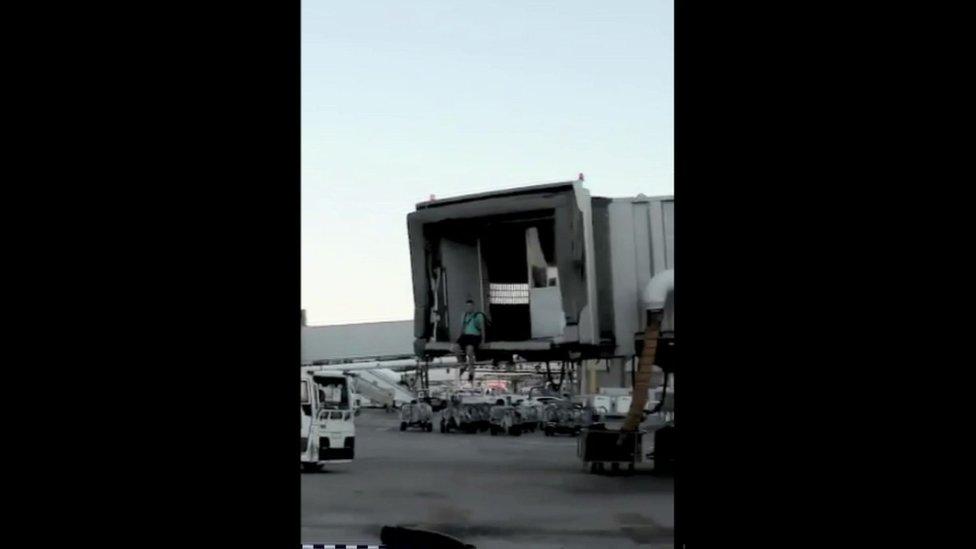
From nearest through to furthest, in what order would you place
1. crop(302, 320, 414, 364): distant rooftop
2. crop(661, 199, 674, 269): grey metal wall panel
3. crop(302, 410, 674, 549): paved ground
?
crop(302, 410, 674, 549): paved ground, crop(661, 199, 674, 269): grey metal wall panel, crop(302, 320, 414, 364): distant rooftop

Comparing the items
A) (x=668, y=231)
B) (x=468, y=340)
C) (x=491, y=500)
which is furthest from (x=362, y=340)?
(x=491, y=500)

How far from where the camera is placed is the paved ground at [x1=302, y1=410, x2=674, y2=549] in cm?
1166

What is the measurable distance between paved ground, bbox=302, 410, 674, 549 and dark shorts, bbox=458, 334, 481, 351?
2134 millimetres

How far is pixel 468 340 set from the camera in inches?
728

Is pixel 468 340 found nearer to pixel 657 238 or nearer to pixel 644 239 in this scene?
pixel 644 239

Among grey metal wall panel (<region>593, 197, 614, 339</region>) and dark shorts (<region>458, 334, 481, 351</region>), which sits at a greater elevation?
grey metal wall panel (<region>593, 197, 614, 339</region>)

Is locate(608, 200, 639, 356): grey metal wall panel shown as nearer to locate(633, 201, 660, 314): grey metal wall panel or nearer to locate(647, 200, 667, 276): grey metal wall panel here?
locate(633, 201, 660, 314): grey metal wall panel

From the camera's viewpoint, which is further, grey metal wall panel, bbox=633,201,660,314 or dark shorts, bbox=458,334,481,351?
dark shorts, bbox=458,334,481,351

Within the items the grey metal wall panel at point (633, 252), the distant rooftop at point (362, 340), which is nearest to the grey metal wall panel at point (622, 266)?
the grey metal wall panel at point (633, 252)

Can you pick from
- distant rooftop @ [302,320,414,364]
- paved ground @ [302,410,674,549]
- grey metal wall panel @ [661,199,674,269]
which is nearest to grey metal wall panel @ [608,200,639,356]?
grey metal wall panel @ [661,199,674,269]

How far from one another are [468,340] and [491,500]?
3.80m

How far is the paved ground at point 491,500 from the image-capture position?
1166 cm

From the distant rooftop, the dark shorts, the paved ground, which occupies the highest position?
the distant rooftop
